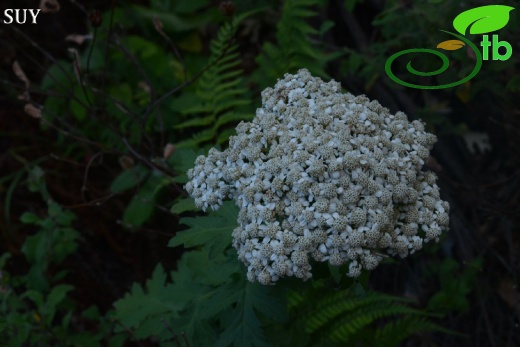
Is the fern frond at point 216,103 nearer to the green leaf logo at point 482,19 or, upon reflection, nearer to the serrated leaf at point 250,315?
the green leaf logo at point 482,19

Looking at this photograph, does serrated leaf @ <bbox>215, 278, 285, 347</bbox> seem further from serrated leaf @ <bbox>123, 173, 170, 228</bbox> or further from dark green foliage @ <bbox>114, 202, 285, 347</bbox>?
serrated leaf @ <bbox>123, 173, 170, 228</bbox>

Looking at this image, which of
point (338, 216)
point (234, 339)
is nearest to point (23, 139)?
point (234, 339)

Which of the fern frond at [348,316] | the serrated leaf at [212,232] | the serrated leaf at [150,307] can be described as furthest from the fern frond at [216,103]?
the serrated leaf at [212,232]

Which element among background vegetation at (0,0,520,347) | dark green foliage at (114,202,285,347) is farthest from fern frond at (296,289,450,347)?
dark green foliage at (114,202,285,347)

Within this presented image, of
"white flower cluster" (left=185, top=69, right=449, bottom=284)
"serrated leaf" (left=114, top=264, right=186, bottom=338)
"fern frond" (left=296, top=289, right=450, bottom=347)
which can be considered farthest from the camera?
"fern frond" (left=296, top=289, right=450, bottom=347)

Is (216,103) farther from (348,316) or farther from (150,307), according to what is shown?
(348,316)

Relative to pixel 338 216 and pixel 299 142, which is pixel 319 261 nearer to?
pixel 338 216
